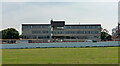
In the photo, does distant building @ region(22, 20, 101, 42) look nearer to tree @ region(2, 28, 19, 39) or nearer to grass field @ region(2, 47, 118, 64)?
tree @ region(2, 28, 19, 39)

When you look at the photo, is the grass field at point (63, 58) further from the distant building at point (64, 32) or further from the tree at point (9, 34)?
the tree at point (9, 34)

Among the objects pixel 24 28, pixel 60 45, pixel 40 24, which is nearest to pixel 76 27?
pixel 40 24

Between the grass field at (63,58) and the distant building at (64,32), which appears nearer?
the grass field at (63,58)

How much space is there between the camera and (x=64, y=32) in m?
→ 103

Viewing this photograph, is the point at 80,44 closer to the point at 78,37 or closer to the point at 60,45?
the point at 60,45

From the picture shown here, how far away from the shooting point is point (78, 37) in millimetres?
103375

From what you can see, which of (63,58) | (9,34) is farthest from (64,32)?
(63,58)

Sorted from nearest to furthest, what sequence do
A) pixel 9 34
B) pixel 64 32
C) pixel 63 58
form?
pixel 63 58
pixel 64 32
pixel 9 34

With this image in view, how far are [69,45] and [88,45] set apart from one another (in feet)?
17.4

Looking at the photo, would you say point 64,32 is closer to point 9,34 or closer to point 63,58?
point 9,34

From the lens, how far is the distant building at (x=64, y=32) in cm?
10062

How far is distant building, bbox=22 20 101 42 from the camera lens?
330 feet

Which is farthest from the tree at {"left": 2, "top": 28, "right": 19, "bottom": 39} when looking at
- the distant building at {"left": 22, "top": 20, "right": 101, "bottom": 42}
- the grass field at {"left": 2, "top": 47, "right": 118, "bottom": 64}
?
the grass field at {"left": 2, "top": 47, "right": 118, "bottom": 64}

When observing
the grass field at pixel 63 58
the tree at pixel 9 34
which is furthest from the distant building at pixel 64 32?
the grass field at pixel 63 58
